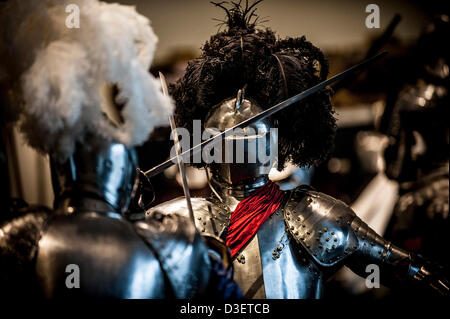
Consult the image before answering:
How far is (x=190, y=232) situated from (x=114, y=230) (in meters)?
0.23

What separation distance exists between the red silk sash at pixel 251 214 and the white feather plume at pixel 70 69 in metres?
0.71

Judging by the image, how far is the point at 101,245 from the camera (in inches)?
48.5

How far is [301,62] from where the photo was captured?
2.12 m

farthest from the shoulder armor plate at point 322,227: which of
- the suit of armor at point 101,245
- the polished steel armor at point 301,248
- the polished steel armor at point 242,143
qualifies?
the suit of armor at point 101,245

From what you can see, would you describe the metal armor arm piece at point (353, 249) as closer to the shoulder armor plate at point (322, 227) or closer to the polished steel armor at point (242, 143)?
the shoulder armor plate at point (322, 227)

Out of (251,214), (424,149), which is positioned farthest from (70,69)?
(424,149)

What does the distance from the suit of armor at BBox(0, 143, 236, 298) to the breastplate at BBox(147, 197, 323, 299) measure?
43cm

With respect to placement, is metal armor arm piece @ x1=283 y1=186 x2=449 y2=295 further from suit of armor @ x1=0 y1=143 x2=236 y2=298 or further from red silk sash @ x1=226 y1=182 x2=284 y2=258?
suit of armor @ x1=0 y1=143 x2=236 y2=298

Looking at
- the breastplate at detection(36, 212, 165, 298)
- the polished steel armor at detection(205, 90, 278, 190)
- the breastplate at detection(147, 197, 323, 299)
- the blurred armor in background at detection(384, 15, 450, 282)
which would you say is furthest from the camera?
the blurred armor in background at detection(384, 15, 450, 282)

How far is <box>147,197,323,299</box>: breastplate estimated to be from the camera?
1780 mm

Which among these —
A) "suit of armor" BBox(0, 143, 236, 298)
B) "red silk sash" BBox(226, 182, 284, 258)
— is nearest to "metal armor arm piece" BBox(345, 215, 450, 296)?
"red silk sash" BBox(226, 182, 284, 258)
